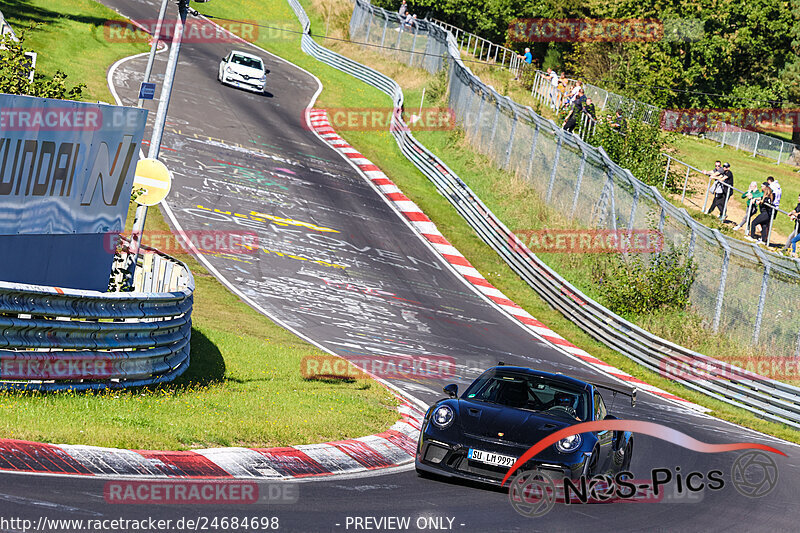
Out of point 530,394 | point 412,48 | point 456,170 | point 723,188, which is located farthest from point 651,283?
point 412,48

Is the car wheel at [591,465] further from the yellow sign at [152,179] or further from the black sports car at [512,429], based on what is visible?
the yellow sign at [152,179]

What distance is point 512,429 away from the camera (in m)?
9.27

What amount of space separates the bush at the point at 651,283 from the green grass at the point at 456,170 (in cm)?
144

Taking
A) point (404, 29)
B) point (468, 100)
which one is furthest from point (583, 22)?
point (468, 100)

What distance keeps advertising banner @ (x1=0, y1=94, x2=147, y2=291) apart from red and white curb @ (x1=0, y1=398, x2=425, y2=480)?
14.7 feet

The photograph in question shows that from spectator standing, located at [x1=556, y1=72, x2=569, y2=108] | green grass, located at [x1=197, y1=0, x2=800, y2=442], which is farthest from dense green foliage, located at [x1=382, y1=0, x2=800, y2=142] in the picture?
spectator standing, located at [x1=556, y1=72, x2=569, y2=108]

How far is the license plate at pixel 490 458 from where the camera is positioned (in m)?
8.95

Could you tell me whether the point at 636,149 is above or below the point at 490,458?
above

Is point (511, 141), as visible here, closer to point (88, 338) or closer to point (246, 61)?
point (246, 61)

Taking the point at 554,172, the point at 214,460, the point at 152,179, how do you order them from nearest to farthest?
the point at 214,460 → the point at 152,179 → the point at 554,172

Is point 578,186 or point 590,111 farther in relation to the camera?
point 590,111

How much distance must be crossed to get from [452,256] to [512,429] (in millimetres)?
17928

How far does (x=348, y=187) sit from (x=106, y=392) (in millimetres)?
20410

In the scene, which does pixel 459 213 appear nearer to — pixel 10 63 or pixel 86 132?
pixel 10 63
